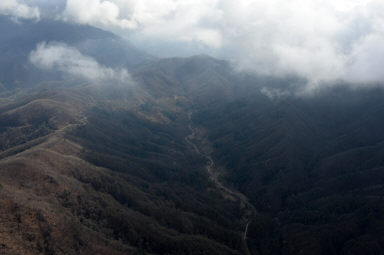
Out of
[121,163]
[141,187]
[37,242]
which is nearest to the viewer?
[37,242]

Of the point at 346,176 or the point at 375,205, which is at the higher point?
the point at 346,176

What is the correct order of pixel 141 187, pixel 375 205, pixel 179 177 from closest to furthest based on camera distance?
pixel 375 205 → pixel 141 187 → pixel 179 177

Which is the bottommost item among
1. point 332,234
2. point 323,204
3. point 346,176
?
point 332,234

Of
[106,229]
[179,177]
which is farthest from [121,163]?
[106,229]

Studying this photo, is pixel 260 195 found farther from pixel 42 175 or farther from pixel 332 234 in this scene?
pixel 42 175

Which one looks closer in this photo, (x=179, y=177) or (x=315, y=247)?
(x=315, y=247)

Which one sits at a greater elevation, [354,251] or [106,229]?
[354,251]

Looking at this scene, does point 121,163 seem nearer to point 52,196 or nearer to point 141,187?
point 141,187

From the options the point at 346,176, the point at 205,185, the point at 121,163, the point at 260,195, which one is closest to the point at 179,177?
the point at 205,185

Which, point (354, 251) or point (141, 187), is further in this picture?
point (141, 187)
